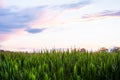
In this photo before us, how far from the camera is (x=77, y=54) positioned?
10031mm

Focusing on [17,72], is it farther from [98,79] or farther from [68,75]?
[98,79]

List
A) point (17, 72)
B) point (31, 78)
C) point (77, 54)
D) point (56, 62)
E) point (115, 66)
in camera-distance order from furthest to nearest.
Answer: point (77, 54), point (56, 62), point (115, 66), point (17, 72), point (31, 78)

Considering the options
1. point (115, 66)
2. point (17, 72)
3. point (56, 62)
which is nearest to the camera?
point (17, 72)

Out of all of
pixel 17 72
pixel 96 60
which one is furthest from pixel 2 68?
pixel 96 60

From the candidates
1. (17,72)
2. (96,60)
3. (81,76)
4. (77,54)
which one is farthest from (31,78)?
(77,54)

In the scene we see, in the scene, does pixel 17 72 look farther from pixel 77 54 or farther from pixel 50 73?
pixel 77 54

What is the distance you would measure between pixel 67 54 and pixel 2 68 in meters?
2.52

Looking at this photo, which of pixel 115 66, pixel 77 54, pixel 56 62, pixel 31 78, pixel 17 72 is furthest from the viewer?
pixel 77 54

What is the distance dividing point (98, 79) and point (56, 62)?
157 centimetres

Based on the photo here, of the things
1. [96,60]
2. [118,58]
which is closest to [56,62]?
[96,60]

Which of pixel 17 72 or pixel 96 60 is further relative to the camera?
pixel 96 60

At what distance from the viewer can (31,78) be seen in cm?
693

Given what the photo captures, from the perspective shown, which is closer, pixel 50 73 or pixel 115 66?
pixel 50 73

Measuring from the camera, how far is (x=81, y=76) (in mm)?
7695
